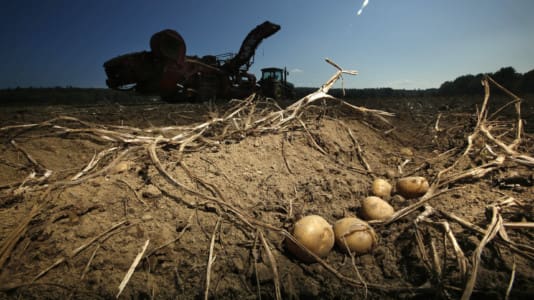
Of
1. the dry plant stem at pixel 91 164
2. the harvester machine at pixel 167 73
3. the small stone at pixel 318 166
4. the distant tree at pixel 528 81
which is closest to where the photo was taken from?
the dry plant stem at pixel 91 164

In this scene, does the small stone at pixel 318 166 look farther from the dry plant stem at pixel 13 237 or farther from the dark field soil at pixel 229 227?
the dry plant stem at pixel 13 237

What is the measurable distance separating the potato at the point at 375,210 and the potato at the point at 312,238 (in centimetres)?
34

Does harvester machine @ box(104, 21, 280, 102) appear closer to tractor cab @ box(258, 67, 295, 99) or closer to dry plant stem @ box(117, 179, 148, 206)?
tractor cab @ box(258, 67, 295, 99)

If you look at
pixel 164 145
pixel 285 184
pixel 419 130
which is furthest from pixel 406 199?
pixel 419 130

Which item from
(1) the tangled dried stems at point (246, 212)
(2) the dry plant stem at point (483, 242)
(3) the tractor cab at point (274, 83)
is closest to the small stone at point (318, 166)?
(1) the tangled dried stems at point (246, 212)

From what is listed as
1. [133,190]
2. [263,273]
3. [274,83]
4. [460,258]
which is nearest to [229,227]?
[263,273]

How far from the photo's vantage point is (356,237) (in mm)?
1225

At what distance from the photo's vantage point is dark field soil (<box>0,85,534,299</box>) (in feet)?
3.21

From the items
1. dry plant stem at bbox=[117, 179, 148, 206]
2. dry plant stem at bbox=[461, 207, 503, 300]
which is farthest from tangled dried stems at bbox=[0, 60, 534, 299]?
dry plant stem at bbox=[117, 179, 148, 206]

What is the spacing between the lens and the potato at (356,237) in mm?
1221

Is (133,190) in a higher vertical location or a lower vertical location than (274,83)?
lower

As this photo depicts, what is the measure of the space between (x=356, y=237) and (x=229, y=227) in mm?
639

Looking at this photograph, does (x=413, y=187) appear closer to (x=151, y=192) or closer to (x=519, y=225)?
(x=519, y=225)

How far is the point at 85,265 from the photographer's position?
3.26 ft
